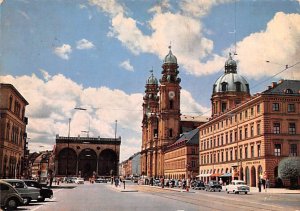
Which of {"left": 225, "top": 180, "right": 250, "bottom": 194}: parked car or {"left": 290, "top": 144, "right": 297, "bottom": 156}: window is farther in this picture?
{"left": 290, "top": 144, "right": 297, "bottom": 156}: window

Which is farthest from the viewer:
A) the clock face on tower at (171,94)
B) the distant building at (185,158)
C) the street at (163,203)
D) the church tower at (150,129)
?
the church tower at (150,129)

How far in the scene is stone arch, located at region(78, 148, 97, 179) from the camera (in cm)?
15262

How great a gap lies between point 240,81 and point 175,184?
44620 millimetres

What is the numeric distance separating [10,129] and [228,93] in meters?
66.7

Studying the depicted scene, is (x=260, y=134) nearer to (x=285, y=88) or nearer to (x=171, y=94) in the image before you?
(x=285, y=88)

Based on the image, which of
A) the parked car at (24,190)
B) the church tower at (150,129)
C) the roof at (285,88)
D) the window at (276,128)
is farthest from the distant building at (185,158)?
the parked car at (24,190)

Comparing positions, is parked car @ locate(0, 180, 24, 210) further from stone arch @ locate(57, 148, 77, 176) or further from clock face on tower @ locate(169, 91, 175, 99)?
stone arch @ locate(57, 148, 77, 176)

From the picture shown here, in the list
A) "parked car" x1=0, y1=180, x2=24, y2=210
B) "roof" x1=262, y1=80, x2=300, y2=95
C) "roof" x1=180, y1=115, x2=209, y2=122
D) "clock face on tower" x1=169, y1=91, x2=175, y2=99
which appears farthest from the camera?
"roof" x1=180, y1=115, x2=209, y2=122

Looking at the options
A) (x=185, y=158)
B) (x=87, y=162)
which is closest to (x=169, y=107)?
(x=185, y=158)

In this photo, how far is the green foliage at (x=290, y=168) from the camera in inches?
2283

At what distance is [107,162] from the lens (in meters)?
157

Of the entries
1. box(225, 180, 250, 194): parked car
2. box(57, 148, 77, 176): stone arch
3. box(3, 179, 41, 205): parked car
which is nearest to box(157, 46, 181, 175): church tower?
box(57, 148, 77, 176): stone arch

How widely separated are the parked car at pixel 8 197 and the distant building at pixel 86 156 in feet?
419

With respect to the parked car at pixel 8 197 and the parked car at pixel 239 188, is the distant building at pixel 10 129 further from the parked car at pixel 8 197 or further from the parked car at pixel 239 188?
the parked car at pixel 8 197
